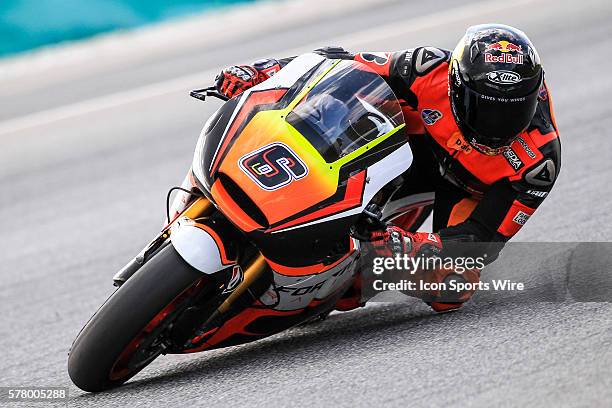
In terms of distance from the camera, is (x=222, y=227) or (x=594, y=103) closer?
(x=222, y=227)

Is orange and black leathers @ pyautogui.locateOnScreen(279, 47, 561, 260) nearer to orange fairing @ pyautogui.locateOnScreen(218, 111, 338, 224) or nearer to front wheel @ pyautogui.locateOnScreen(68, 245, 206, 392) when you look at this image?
orange fairing @ pyautogui.locateOnScreen(218, 111, 338, 224)

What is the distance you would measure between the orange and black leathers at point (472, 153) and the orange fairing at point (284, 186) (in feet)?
2.45

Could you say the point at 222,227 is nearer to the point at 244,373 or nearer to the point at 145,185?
the point at 244,373

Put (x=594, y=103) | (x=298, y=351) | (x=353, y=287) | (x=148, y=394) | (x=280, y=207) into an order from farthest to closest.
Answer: (x=594, y=103) < (x=353, y=287) < (x=298, y=351) < (x=148, y=394) < (x=280, y=207)

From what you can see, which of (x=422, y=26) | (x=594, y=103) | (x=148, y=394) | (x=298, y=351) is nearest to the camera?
(x=148, y=394)

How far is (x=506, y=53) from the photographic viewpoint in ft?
12.8

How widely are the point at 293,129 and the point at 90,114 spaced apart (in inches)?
296

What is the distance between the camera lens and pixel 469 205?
15.0ft

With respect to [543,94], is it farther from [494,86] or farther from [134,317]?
[134,317]

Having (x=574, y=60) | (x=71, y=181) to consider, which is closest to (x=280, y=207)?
(x=71, y=181)

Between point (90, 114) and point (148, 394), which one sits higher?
point (148, 394)

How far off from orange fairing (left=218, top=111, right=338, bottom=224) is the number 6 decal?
1cm

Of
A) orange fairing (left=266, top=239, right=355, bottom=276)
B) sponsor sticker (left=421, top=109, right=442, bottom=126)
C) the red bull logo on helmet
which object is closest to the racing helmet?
the red bull logo on helmet

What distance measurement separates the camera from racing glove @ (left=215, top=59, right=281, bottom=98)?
13.4 feet
